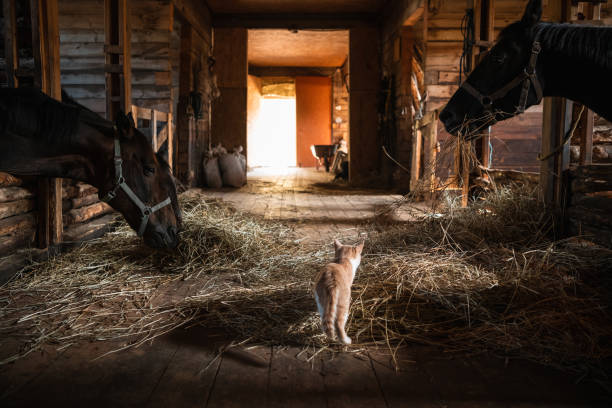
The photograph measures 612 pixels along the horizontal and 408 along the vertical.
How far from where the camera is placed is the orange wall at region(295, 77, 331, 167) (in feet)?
52.1

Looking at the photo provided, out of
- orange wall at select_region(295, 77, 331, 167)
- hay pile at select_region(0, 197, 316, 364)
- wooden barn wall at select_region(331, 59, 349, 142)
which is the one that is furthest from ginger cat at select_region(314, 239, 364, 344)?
orange wall at select_region(295, 77, 331, 167)

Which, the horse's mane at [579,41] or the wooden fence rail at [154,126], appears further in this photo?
the wooden fence rail at [154,126]

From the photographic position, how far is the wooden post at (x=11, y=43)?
9.03ft

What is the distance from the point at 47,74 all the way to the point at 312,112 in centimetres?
1357

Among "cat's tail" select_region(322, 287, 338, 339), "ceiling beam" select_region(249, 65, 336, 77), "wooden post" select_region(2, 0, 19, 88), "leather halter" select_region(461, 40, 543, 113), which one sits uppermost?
"ceiling beam" select_region(249, 65, 336, 77)

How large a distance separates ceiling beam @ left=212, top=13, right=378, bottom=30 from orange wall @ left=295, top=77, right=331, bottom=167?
20.2 ft

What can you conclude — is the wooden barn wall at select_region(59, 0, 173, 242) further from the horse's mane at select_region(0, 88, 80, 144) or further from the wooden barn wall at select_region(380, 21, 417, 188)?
the wooden barn wall at select_region(380, 21, 417, 188)

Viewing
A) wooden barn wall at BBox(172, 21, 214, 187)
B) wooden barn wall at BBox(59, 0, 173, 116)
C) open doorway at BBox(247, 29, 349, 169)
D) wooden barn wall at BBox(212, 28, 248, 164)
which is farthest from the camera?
open doorway at BBox(247, 29, 349, 169)

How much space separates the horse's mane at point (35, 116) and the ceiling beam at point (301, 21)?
802 centimetres

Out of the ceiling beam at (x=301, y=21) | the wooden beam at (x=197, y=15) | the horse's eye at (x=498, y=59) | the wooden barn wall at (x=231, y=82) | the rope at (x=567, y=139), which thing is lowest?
the rope at (x=567, y=139)

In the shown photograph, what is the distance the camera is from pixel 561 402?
131 centimetres

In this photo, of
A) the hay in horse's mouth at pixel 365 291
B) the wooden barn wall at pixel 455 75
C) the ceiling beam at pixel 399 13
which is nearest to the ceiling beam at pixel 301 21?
the ceiling beam at pixel 399 13

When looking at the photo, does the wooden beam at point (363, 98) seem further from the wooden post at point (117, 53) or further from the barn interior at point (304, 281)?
the wooden post at point (117, 53)

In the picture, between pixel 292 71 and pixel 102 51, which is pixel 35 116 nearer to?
pixel 102 51
